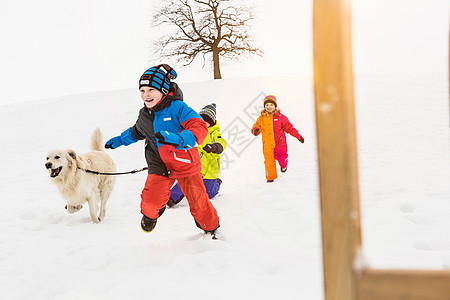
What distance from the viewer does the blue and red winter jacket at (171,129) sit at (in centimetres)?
287

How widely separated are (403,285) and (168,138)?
1.85m

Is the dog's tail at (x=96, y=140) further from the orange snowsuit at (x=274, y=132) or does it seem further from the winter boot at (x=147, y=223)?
the orange snowsuit at (x=274, y=132)

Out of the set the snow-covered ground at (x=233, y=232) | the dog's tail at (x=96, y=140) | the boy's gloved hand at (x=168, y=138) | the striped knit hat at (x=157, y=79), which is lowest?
the snow-covered ground at (x=233, y=232)

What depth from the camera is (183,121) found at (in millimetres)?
2854

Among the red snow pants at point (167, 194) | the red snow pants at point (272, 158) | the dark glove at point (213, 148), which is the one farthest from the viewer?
the red snow pants at point (272, 158)

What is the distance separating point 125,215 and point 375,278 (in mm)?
4181

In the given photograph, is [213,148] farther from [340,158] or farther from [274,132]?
[340,158]

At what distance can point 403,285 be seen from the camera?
768 mm

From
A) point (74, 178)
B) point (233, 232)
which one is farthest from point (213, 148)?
point (74, 178)

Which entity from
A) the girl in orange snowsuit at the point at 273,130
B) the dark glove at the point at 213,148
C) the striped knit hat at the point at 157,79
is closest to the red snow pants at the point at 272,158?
the girl in orange snowsuit at the point at 273,130

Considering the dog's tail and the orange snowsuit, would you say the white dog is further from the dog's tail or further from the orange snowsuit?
the orange snowsuit

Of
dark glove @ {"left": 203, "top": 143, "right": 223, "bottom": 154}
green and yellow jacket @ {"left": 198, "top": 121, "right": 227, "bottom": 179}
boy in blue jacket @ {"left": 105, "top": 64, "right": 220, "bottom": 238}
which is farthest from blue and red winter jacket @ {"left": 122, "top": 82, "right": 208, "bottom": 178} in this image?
green and yellow jacket @ {"left": 198, "top": 121, "right": 227, "bottom": 179}

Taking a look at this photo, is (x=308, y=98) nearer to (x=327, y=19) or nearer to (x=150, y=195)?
(x=150, y=195)

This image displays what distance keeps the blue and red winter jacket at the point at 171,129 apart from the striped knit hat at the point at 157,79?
0.09m
